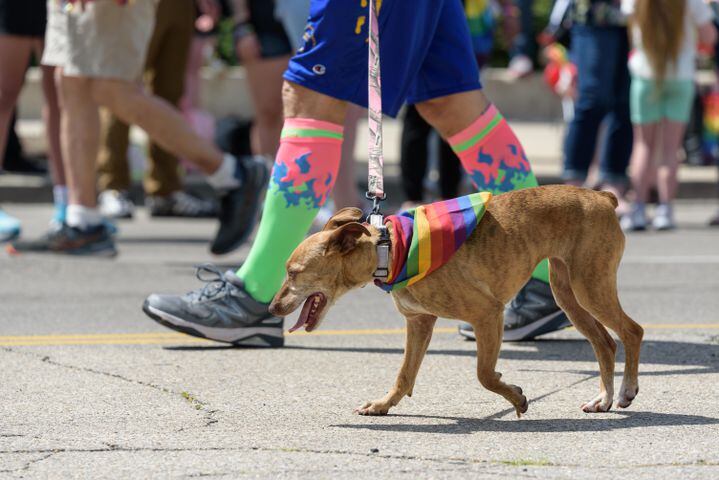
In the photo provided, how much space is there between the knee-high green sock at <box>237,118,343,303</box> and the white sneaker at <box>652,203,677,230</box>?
16.2 feet

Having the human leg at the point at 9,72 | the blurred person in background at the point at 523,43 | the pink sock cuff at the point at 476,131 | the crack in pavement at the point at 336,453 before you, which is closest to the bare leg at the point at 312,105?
the pink sock cuff at the point at 476,131

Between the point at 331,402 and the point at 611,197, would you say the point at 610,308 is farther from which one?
the point at 331,402

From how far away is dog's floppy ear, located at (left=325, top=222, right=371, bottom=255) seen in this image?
4.16 m

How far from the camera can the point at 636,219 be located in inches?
384

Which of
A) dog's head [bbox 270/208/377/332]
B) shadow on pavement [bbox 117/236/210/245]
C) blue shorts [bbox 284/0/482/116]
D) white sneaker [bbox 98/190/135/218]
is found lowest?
white sneaker [bbox 98/190/135/218]

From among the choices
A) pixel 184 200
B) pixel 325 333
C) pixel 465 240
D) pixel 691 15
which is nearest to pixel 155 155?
pixel 184 200

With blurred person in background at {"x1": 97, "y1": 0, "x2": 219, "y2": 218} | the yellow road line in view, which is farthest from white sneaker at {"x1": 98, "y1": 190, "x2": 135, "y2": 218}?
the yellow road line

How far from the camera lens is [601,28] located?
380 inches

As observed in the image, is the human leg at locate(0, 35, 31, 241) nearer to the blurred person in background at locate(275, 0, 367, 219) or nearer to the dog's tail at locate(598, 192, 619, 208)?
the blurred person in background at locate(275, 0, 367, 219)

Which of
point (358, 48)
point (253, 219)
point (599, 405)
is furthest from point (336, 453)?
point (253, 219)

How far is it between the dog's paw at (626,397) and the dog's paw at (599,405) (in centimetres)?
3

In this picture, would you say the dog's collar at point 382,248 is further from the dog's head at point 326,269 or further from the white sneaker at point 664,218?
the white sneaker at point 664,218

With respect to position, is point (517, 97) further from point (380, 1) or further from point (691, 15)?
point (380, 1)

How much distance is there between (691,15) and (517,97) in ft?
26.5
